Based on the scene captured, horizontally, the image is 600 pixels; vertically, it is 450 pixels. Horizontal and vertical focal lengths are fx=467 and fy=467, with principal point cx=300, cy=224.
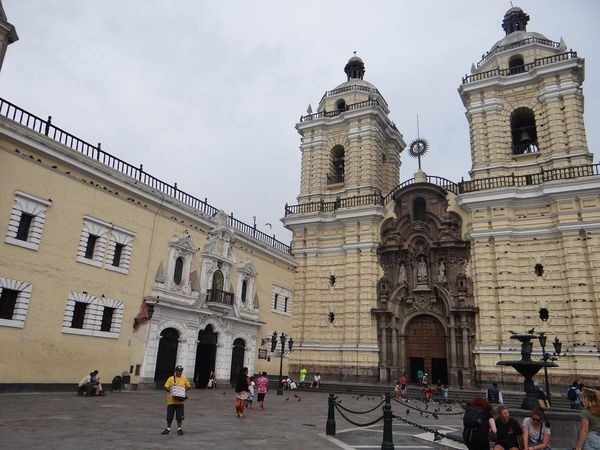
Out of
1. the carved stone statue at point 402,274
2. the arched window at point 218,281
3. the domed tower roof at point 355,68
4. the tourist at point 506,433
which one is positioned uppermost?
the domed tower roof at point 355,68

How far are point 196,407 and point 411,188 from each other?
64.5ft

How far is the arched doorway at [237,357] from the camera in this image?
25312 millimetres

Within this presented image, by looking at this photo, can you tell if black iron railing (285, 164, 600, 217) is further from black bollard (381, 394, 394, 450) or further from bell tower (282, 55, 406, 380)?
black bollard (381, 394, 394, 450)

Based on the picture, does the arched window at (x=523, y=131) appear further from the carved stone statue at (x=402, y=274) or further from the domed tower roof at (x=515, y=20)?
the carved stone statue at (x=402, y=274)

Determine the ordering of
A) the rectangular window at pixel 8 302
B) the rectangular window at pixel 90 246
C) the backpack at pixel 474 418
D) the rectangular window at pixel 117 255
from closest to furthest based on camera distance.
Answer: the backpack at pixel 474 418 < the rectangular window at pixel 8 302 < the rectangular window at pixel 90 246 < the rectangular window at pixel 117 255

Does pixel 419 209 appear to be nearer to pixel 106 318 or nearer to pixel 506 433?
pixel 106 318

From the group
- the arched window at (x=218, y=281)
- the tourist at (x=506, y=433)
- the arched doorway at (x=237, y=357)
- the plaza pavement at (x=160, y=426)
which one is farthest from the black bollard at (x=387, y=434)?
the arched doorway at (x=237, y=357)

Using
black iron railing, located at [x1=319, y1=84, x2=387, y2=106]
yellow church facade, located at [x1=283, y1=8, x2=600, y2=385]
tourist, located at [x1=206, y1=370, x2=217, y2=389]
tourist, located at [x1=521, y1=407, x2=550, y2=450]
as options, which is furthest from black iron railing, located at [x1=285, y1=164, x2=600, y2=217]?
tourist, located at [x1=521, y1=407, x2=550, y2=450]

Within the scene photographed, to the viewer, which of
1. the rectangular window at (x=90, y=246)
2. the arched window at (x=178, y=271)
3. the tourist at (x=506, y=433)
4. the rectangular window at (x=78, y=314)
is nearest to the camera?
the tourist at (x=506, y=433)

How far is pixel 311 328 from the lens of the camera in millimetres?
30547

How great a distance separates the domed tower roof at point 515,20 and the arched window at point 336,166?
14211 millimetres

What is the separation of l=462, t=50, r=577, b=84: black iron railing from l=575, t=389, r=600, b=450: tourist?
27.4 meters

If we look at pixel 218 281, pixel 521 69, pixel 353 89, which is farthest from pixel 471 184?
pixel 218 281

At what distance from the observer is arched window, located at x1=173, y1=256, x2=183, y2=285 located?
22.3m
